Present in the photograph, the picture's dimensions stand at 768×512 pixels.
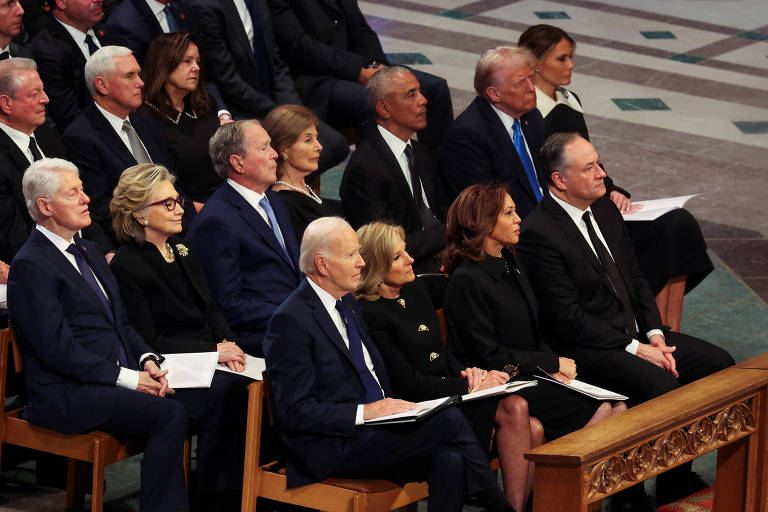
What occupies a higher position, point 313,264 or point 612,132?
point 313,264

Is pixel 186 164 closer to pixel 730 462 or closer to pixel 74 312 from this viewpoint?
pixel 74 312

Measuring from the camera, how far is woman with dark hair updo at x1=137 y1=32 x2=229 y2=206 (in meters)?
5.25

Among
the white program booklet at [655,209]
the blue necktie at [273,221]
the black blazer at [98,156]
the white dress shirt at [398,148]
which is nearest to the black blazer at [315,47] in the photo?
the white dress shirt at [398,148]

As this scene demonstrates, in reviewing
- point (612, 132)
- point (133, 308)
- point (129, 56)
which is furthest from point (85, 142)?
point (612, 132)

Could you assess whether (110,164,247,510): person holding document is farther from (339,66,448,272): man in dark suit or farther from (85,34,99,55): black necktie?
(85,34,99,55): black necktie

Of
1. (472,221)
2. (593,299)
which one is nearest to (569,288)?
(593,299)

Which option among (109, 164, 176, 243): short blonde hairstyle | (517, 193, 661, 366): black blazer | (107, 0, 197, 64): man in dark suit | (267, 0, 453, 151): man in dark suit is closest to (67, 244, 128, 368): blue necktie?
(109, 164, 176, 243): short blonde hairstyle

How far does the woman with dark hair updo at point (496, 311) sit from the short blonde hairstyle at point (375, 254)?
1.07 ft

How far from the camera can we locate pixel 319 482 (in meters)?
3.75

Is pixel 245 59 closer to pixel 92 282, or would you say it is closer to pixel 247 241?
pixel 247 241

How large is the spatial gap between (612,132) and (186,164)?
4.04 metres

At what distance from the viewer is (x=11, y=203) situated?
448 centimetres

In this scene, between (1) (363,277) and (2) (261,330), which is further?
(2) (261,330)

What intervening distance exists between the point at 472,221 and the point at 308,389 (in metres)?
0.96
